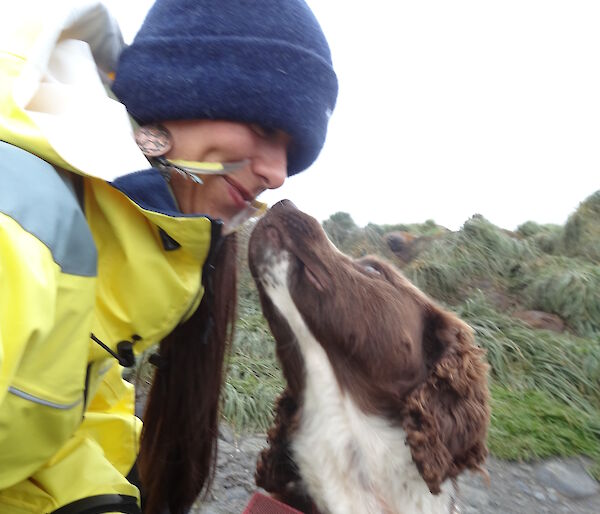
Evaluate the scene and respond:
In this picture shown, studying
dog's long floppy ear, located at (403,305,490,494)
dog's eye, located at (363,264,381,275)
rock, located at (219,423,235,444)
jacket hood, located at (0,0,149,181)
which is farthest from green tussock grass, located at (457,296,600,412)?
jacket hood, located at (0,0,149,181)

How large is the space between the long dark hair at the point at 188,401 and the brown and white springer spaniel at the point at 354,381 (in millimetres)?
205

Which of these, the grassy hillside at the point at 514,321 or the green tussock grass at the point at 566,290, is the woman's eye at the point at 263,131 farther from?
the green tussock grass at the point at 566,290

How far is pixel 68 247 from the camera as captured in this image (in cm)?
127

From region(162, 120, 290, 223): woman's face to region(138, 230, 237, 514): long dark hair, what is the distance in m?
0.35

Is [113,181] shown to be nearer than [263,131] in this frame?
Yes

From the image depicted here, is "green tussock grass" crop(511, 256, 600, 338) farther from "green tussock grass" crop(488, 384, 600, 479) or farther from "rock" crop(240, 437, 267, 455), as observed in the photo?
"rock" crop(240, 437, 267, 455)

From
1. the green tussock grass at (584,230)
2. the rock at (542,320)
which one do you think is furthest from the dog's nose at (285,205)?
the green tussock grass at (584,230)

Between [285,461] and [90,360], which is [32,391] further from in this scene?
[285,461]

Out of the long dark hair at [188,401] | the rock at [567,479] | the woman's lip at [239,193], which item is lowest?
the rock at [567,479]

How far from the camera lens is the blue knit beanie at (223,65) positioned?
65.8 inches

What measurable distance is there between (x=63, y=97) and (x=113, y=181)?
29cm

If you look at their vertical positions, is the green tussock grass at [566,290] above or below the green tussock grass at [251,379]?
above

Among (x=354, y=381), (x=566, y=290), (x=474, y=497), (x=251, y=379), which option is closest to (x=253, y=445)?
(x=251, y=379)

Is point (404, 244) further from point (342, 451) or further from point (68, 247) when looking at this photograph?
point (68, 247)
